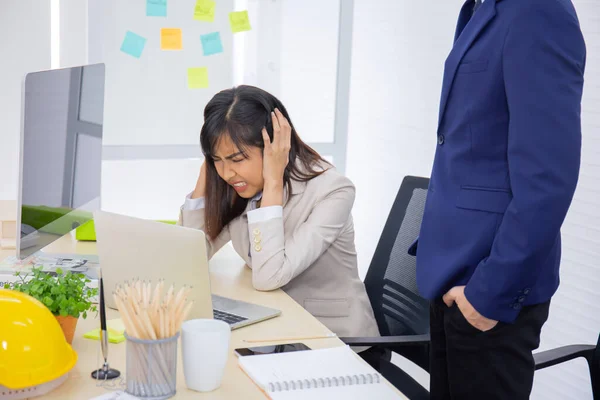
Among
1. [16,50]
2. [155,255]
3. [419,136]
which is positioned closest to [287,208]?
[155,255]

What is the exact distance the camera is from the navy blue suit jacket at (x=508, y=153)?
3.72 ft

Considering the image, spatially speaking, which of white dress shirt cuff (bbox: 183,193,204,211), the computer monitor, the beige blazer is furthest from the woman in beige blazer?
the computer monitor

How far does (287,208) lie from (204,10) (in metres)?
1.64

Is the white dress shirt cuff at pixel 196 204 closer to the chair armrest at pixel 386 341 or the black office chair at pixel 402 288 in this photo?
the black office chair at pixel 402 288

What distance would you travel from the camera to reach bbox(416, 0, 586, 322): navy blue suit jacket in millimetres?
Answer: 1134

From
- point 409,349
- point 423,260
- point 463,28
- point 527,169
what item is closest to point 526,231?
point 527,169

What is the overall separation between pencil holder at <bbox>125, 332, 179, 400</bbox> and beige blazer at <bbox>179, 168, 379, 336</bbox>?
0.62m

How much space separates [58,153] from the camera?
61.1 inches

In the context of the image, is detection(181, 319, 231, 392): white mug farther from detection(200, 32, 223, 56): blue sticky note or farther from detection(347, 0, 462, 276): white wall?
detection(200, 32, 223, 56): blue sticky note

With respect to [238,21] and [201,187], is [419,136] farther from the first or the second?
[201,187]

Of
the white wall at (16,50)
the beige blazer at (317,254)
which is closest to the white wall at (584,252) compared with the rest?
the beige blazer at (317,254)

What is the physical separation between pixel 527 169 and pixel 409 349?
2.37 feet

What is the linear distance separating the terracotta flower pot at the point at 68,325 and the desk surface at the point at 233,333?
0.04 metres

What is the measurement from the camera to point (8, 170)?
3.06 meters
